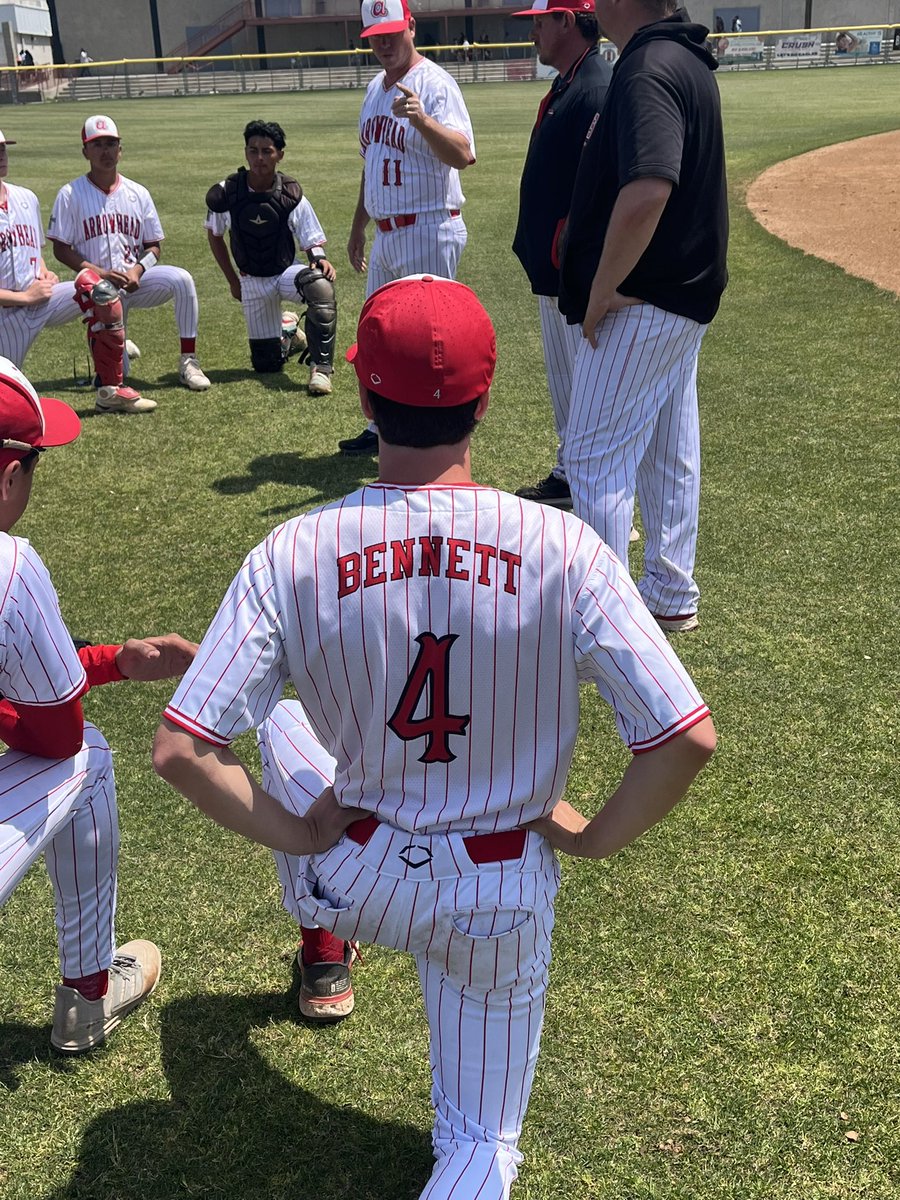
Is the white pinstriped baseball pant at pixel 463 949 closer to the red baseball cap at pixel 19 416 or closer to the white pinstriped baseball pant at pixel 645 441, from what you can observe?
the red baseball cap at pixel 19 416

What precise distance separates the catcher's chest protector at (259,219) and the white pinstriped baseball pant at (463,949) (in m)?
7.19

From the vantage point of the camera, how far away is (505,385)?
26.8 ft

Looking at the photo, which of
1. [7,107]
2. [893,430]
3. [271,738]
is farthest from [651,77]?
[7,107]

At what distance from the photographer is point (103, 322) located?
7664 millimetres

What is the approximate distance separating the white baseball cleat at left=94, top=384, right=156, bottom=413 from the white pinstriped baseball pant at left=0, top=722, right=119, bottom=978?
5477mm

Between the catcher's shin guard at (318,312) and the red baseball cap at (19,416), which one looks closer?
the red baseball cap at (19,416)

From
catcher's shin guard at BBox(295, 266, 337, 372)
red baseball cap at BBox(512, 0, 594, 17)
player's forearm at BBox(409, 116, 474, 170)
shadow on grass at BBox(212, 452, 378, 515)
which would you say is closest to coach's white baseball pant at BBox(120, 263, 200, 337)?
catcher's shin guard at BBox(295, 266, 337, 372)

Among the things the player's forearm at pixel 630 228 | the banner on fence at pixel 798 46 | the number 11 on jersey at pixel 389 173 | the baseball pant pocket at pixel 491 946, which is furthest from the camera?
the banner on fence at pixel 798 46

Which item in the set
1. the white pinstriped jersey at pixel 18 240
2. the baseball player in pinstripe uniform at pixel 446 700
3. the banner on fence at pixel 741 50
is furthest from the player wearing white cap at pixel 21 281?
the banner on fence at pixel 741 50

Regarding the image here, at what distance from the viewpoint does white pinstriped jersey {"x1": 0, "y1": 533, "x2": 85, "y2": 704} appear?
2.22 m

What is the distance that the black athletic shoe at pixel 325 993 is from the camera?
2.73m

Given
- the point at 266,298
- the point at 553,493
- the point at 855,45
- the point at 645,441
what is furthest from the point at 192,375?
the point at 855,45

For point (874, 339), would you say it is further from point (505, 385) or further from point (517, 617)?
point (517, 617)

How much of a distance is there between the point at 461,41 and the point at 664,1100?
61.3m
